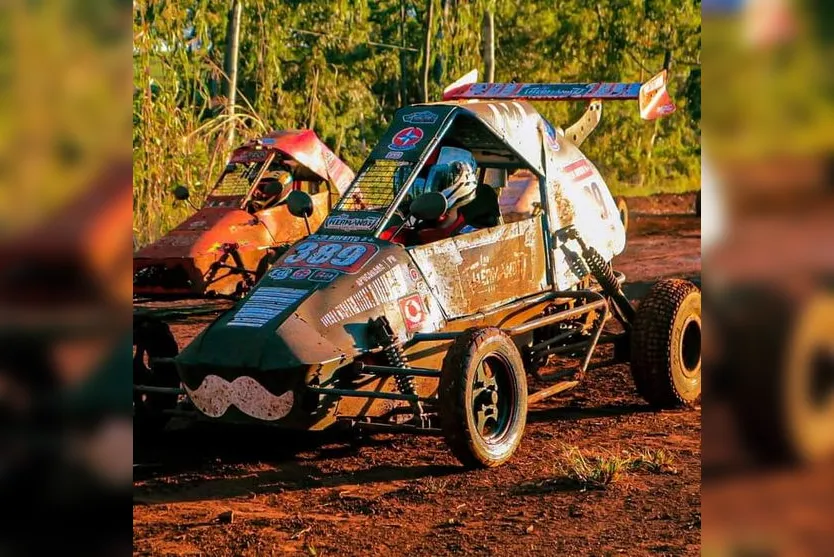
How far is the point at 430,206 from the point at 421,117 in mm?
1165

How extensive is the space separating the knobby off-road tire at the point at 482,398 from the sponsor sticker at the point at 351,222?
118 cm

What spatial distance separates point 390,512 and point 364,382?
996mm

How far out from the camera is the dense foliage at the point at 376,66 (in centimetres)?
1587

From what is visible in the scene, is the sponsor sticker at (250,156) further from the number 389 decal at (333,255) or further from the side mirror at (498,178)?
the number 389 decal at (333,255)

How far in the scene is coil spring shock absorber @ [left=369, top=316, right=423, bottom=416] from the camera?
21.9ft

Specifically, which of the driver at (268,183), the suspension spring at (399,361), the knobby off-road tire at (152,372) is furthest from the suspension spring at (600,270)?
the driver at (268,183)

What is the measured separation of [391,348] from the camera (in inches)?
263

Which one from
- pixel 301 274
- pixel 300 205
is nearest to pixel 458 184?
pixel 300 205

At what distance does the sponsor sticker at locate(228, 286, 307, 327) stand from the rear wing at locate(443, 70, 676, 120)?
3007 mm

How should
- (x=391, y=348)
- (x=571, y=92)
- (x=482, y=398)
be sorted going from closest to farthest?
→ (x=391, y=348) < (x=482, y=398) < (x=571, y=92)

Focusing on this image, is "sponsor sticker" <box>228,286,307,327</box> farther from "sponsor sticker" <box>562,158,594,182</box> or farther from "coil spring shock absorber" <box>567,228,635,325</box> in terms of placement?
"sponsor sticker" <box>562,158,594,182</box>
